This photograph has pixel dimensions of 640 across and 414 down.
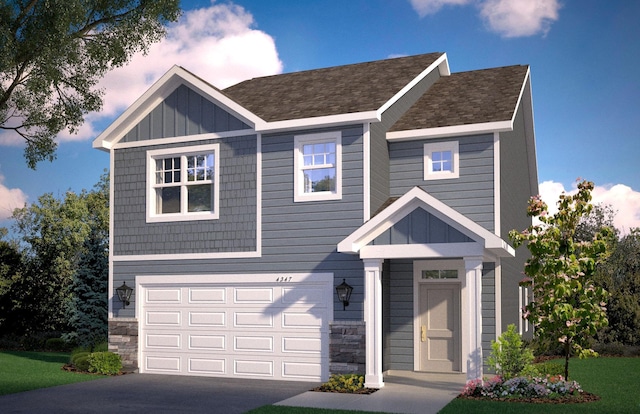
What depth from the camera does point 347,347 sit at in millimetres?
15352

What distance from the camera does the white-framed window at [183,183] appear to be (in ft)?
56.7

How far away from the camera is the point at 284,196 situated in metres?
16.4

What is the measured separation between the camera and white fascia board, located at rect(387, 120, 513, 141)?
15930 millimetres

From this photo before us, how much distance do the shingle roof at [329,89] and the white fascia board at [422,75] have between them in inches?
3.6

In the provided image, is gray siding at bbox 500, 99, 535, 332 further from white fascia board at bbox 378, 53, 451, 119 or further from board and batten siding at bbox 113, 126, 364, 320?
board and batten siding at bbox 113, 126, 364, 320

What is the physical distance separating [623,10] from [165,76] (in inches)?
722

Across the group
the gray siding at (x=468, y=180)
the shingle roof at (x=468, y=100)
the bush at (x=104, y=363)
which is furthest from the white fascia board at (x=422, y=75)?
the bush at (x=104, y=363)

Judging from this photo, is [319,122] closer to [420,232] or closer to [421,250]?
[420,232]

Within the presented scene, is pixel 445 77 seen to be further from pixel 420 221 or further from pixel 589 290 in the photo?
pixel 589 290

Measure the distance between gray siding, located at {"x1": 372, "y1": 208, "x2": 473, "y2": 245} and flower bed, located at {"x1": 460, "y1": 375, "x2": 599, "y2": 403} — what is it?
2.65m

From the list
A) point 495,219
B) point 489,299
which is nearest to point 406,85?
point 495,219

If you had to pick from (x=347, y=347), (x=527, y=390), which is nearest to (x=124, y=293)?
(x=347, y=347)

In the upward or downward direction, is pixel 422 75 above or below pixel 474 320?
above

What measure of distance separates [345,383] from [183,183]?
6435mm
